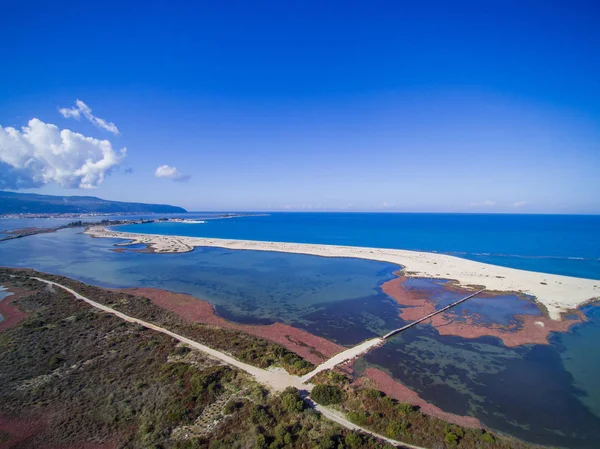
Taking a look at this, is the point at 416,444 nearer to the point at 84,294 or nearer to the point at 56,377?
the point at 56,377

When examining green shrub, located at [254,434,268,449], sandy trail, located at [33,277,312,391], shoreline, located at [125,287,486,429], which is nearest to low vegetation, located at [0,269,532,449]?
green shrub, located at [254,434,268,449]

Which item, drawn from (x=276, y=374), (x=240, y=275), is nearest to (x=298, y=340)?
(x=276, y=374)

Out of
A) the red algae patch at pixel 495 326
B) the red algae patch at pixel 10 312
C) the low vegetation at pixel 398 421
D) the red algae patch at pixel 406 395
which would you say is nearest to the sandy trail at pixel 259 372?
the low vegetation at pixel 398 421

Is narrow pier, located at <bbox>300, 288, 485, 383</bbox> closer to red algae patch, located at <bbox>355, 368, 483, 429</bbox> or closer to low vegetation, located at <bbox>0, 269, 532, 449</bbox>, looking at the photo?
low vegetation, located at <bbox>0, 269, 532, 449</bbox>

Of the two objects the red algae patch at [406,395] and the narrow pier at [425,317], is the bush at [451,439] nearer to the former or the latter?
the red algae patch at [406,395]

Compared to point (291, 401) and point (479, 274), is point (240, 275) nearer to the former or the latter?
point (291, 401)
